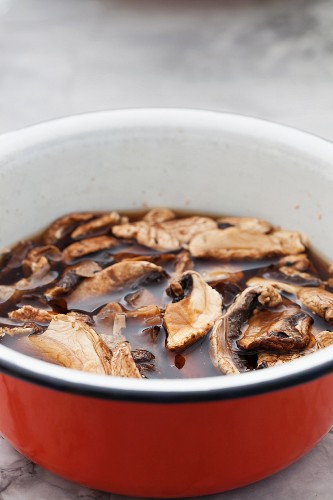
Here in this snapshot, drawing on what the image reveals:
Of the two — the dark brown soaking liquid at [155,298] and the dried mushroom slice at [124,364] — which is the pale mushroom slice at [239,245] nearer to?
the dark brown soaking liquid at [155,298]

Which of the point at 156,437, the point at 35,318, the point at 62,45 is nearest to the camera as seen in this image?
the point at 156,437

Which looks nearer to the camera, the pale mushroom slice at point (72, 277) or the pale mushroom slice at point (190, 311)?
the pale mushroom slice at point (190, 311)

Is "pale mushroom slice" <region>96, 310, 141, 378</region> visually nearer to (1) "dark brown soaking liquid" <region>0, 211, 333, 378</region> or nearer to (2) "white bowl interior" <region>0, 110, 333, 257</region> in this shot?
(1) "dark brown soaking liquid" <region>0, 211, 333, 378</region>

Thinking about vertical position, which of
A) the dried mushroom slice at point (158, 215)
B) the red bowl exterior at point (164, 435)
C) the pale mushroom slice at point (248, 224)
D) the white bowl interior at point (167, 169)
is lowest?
the red bowl exterior at point (164, 435)

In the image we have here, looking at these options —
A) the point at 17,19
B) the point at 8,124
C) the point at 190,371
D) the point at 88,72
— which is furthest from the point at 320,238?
the point at 17,19

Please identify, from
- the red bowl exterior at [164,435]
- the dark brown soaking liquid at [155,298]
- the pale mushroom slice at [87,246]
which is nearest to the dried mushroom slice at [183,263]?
the dark brown soaking liquid at [155,298]

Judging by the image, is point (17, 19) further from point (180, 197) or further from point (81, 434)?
point (81, 434)
